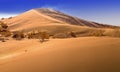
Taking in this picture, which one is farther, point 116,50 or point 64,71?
point 116,50

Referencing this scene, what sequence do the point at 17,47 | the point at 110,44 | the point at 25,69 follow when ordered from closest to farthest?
the point at 25,69 → the point at 110,44 → the point at 17,47

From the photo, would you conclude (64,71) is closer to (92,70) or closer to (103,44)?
(92,70)

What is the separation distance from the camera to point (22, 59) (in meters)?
9.27

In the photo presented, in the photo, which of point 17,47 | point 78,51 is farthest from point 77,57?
point 17,47

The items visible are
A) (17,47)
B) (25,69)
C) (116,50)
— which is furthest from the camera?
(17,47)

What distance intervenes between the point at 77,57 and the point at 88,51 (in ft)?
1.91

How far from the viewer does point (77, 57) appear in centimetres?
831

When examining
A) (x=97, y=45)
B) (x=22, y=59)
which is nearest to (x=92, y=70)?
(x=97, y=45)

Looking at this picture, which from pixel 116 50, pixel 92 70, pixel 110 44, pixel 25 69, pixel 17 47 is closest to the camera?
pixel 92 70

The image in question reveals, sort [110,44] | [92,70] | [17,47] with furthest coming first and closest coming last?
[17,47], [110,44], [92,70]

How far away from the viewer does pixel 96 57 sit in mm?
8156

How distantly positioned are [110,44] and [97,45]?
0.45 meters

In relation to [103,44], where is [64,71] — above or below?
below

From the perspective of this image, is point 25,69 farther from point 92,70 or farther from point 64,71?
point 92,70
